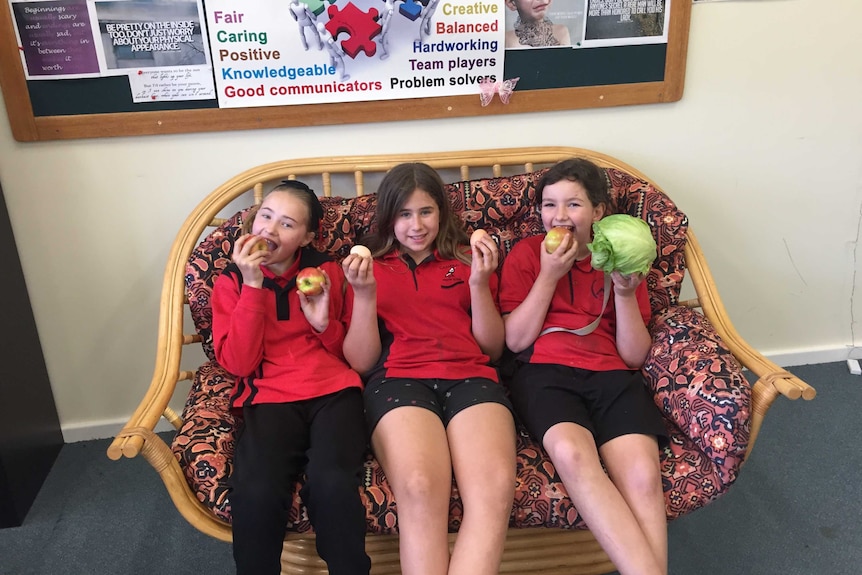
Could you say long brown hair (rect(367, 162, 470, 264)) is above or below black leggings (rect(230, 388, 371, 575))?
above

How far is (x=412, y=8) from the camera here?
1894 millimetres

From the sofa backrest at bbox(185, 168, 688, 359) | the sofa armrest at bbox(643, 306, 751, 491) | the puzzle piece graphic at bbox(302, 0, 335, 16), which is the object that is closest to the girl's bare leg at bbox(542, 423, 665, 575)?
the sofa armrest at bbox(643, 306, 751, 491)

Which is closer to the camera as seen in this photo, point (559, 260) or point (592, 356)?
point (559, 260)

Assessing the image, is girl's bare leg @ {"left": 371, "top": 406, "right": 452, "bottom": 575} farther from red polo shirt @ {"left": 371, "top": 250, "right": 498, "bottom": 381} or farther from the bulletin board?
the bulletin board

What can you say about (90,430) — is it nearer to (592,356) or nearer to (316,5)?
(316,5)

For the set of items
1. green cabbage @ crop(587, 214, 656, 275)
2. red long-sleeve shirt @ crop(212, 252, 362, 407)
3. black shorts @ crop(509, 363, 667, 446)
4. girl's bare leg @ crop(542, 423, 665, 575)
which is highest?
green cabbage @ crop(587, 214, 656, 275)

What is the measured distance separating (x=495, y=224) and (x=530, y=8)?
65cm

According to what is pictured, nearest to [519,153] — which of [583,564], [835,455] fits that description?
[583,564]

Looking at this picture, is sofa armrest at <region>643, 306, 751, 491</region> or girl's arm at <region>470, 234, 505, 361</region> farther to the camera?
girl's arm at <region>470, 234, 505, 361</region>

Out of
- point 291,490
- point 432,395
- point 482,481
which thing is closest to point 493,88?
point 432,395

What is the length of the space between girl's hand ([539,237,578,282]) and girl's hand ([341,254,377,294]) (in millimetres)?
414

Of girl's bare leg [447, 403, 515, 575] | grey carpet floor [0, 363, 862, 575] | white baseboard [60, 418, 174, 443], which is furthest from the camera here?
white baseboard [60, 418, 174, 443]

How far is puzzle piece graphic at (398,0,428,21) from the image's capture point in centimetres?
189

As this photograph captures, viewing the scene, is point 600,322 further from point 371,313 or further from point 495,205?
point 371,313
